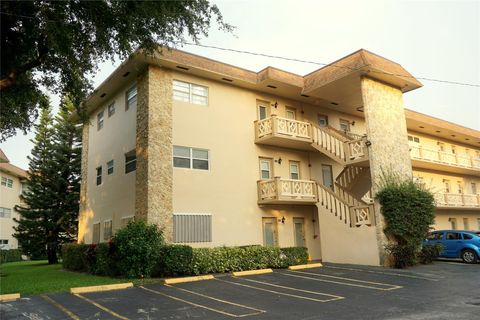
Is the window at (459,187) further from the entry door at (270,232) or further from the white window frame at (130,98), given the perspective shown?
the white window frame at (130,98)

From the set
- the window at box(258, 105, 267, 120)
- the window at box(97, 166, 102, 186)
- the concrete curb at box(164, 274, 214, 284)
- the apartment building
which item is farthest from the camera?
the window at box(97, 166, 102, 186)

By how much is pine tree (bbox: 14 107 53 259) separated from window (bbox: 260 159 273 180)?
1774 cm

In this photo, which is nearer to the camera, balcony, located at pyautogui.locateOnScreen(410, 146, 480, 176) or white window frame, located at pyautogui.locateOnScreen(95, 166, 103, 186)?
white window frame, located at pyautogui.locateOnScreen(95, 166, 103, 186)

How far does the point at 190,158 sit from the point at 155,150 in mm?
1875

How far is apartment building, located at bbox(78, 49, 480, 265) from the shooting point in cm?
1738

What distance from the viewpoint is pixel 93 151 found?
23688 mm

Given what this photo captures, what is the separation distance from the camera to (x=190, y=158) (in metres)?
18.1

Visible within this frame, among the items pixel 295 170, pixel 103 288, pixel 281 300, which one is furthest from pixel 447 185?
pixel 103 288

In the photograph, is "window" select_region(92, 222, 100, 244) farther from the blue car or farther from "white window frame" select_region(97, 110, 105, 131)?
the blue car

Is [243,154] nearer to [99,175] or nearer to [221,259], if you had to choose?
[221,259]

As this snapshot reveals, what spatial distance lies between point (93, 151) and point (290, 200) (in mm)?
12936

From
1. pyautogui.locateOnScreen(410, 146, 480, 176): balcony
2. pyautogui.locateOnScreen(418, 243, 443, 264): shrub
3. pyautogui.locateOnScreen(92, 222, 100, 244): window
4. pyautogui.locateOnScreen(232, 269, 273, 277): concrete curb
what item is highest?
pyautogui.locateOnScreen(410, 146, 480, 176): balcony

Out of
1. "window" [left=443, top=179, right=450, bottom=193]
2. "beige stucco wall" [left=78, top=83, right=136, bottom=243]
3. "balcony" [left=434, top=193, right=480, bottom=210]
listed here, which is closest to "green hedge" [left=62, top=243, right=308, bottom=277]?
"beige stucco wall" [left=78, top=83, right=136, bottom=243]

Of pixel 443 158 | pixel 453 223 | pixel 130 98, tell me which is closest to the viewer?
pixel 130 98
